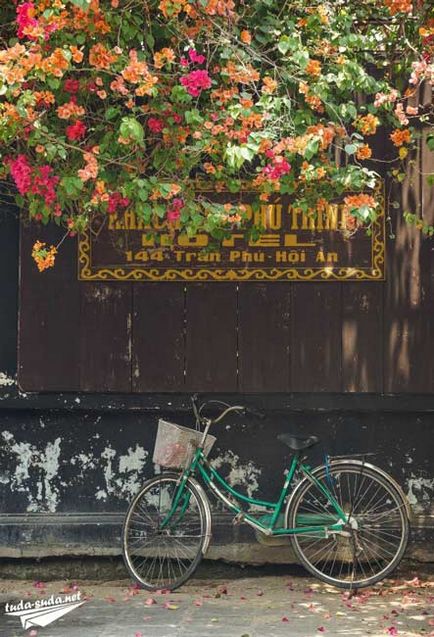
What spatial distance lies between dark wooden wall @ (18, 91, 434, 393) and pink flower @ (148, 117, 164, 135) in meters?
1.74

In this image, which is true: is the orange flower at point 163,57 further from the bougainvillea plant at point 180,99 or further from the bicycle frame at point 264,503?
the bicycle frame at point 264,503

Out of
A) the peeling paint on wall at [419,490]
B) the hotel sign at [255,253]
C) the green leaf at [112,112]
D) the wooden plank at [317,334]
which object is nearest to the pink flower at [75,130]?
the green leaf at [112,112]

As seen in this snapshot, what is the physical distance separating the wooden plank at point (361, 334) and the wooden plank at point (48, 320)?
1.72 meters

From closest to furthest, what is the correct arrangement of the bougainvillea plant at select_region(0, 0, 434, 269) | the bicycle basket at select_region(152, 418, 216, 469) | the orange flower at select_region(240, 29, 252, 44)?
the bougainvillea plant at select_region(0, 0, 434, 269), the orange flower at select_region(240, 29, 252, 44), the bicycle basket at select_region(152, 418, 216, 469)

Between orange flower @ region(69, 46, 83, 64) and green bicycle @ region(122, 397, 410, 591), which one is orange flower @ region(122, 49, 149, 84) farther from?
green bicycle @ region(122, 397, 410, 591)

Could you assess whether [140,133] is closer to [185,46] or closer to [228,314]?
[185,46]

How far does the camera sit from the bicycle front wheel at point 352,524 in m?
6.27

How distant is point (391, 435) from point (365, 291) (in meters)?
0.95

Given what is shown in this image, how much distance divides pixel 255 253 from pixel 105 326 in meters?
1.07

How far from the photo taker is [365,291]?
6.65 m

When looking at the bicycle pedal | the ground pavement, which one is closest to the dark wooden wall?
the bicycle pedal

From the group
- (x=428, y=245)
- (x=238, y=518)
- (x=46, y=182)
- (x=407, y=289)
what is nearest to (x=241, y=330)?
(x=407, y=289)

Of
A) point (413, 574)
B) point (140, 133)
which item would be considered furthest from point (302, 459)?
point (140, 133)

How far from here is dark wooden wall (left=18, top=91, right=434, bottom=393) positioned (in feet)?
21.8
